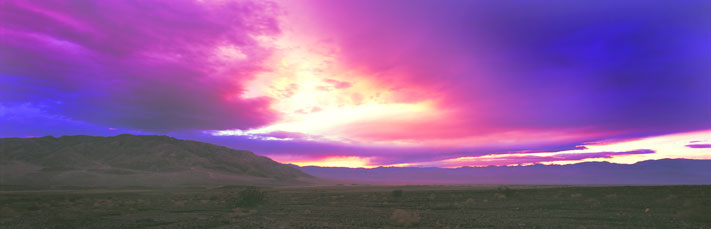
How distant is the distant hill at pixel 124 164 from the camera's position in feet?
410

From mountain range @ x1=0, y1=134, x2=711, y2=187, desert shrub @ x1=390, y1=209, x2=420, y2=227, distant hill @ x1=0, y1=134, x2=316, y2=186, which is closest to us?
desert shrub @ x1=390, y1=209, x2=420, y2=227

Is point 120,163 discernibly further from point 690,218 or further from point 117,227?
point 690,218

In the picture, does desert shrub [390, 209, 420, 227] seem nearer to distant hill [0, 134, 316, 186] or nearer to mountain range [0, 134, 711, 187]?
mountain range [0, 134, 711, 187]

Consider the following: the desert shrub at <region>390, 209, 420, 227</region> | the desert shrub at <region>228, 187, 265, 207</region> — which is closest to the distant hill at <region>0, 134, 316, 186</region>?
the desert shrub at <region>228, 187, 265, 207</region>

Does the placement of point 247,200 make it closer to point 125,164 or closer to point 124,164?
point 125,164

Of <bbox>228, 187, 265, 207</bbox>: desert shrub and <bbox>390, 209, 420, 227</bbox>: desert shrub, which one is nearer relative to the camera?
<bbox>390, 209, 420, 227</bbox>: desert shrub

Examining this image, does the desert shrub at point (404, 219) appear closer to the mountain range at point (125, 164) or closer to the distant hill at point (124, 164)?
the mountain range at point (125, 164)

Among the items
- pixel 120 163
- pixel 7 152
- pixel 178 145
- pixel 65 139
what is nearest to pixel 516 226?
pixel 120 163

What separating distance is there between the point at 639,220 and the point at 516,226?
7736 mm

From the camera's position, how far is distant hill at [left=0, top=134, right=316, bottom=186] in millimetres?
125000

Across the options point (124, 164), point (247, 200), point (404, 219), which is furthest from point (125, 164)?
point (404, 219)

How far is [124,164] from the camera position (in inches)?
6117

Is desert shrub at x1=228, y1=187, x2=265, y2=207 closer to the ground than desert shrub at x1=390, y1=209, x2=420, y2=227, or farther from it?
closer to the ground

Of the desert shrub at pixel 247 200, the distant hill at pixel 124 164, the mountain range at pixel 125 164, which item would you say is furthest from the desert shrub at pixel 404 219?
the distant hill at pixel 124 164
